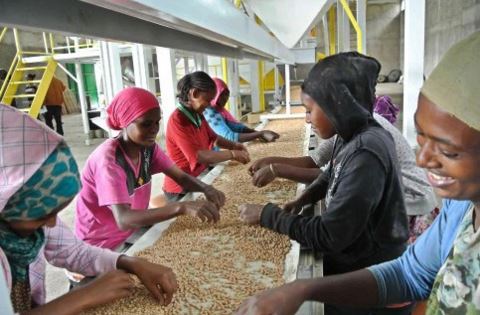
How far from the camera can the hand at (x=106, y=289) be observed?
3.01 feet

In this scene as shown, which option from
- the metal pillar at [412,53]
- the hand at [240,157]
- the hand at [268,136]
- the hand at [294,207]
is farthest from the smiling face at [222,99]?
the hand at [294,207]

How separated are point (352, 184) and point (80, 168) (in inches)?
213

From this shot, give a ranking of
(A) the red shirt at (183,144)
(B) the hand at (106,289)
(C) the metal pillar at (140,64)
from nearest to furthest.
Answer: (B) the hand at (106,289), (A) the red shirt at (183,144), (C) the metal pillar at (140,64)

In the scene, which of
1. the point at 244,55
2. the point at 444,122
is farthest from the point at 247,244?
the point at 244,55

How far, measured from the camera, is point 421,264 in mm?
870

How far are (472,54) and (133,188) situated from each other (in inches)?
48.9

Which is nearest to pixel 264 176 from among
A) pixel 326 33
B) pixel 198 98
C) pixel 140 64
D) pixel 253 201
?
pixel 253 201

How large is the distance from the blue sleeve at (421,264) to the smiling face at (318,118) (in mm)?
461

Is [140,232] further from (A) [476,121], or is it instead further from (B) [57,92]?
(B) [57,92]

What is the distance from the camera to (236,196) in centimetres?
177

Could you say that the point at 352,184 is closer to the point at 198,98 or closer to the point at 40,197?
the point at 40,197

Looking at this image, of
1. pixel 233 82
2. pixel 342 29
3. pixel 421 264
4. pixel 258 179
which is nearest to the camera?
pixel 421 264

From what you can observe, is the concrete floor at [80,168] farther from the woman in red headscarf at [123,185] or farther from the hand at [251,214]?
the hand at [251,214]

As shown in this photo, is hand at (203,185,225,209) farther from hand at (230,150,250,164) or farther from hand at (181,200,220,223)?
hand at (230,150,250,164)
